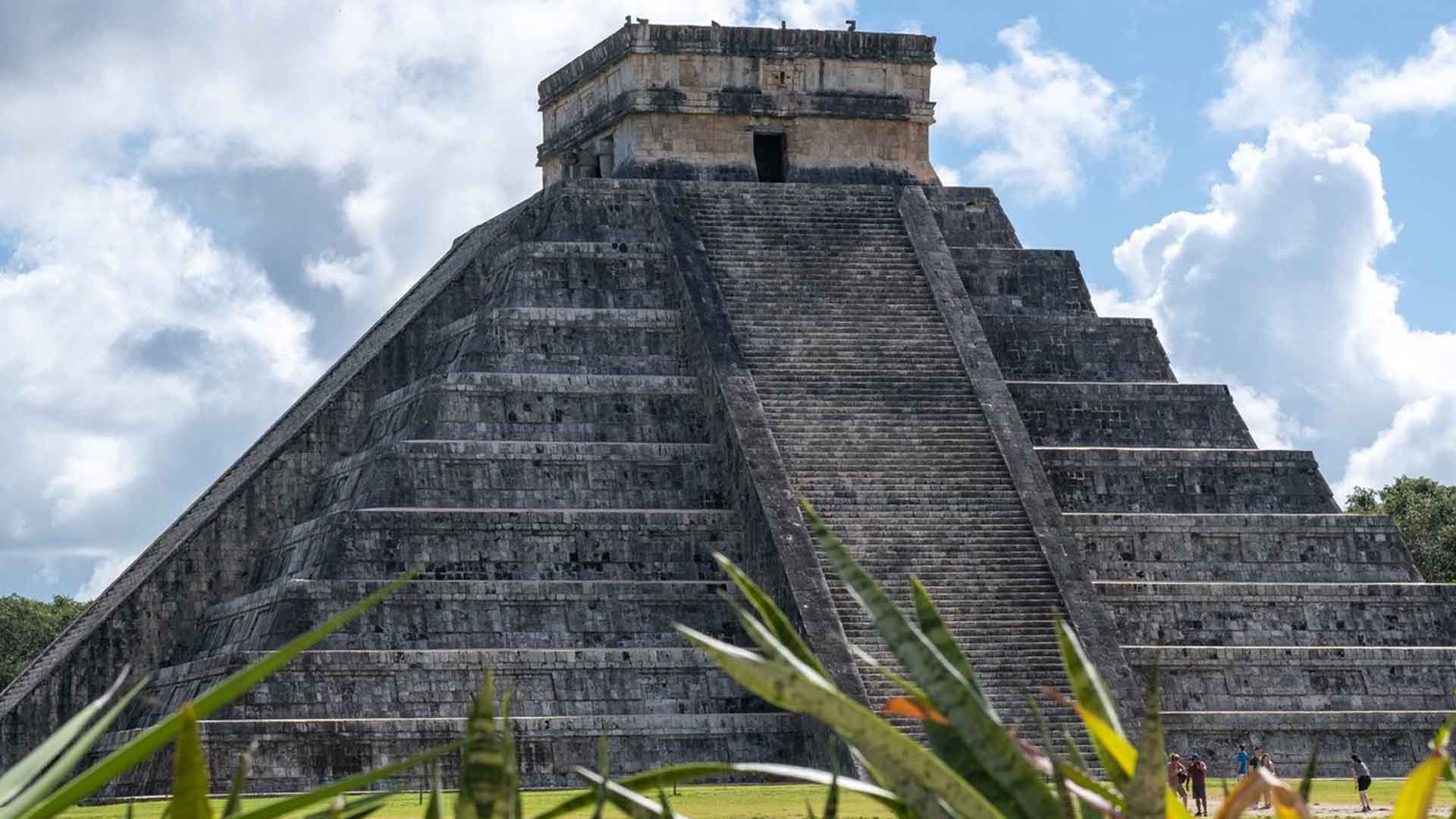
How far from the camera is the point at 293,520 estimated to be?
28.5 m

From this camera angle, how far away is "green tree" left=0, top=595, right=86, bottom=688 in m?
49.2

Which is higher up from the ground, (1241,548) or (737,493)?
(737,493)

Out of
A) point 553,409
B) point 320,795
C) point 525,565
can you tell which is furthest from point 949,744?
point 553,409

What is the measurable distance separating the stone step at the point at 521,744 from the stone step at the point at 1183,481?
543 centimetres

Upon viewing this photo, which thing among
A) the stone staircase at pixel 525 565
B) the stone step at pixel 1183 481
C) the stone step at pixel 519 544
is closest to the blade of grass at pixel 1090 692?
the stone staircase at pixel 525 565

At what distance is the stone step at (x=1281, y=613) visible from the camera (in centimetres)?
2578

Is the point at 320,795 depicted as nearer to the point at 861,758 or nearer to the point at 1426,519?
the point at 861,758

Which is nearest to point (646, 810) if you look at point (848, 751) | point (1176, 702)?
point (848, 751)

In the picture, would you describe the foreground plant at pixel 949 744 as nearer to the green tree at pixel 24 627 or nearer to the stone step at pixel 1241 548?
the stone step at pixel 1241 548

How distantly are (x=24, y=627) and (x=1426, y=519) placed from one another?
27890 mm

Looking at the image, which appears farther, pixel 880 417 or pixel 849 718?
pixel 880 417

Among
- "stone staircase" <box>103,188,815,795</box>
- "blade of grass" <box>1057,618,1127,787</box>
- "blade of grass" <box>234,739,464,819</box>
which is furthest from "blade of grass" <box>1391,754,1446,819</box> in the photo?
"stone staircase" <box>103,188,815,795</box>

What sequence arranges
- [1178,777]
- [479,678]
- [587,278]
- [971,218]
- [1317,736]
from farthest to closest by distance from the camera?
[971,218], [587,278], [1317,736], [479,678], [1178,777]

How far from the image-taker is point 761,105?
101ft
